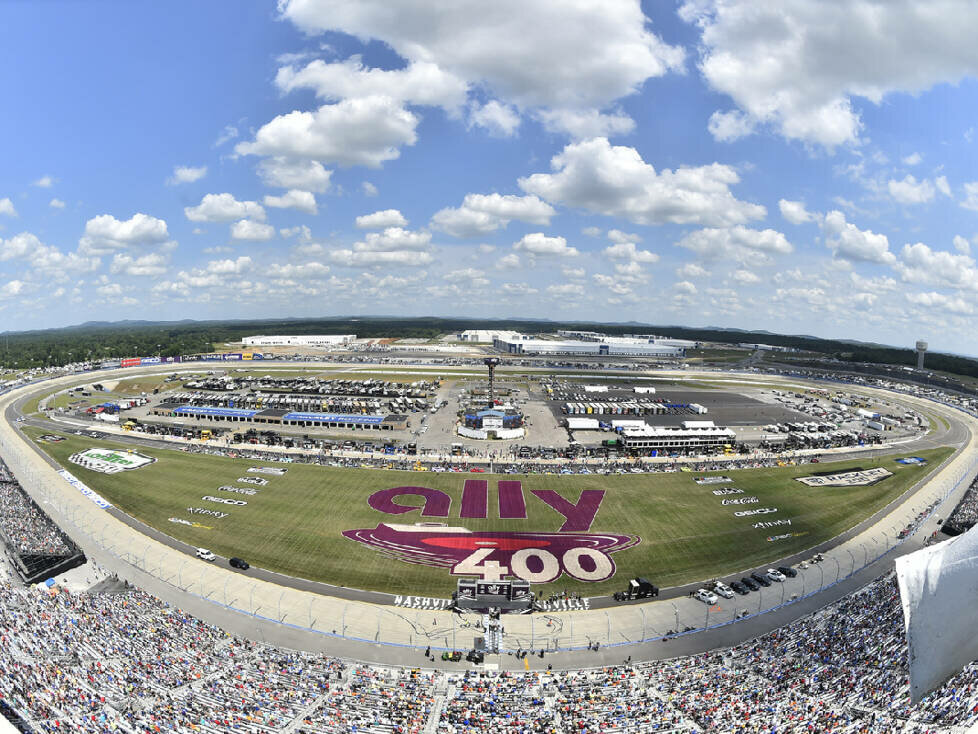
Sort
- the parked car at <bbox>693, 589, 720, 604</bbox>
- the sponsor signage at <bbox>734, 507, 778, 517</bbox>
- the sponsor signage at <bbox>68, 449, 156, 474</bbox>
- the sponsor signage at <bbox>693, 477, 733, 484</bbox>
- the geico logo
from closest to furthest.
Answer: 1. the parked car at <bbox>693, 589, 720, 604</bbox>
2. the sponsor signage at <bbox>734, 507, 778, 517</bbox>
3. the geico logo
4. the sponsor signage at <bbox>693, 477, 733, 484</bbox>
5. the sponsor signage at <bbox>68, 449, 156, 474</bbox>

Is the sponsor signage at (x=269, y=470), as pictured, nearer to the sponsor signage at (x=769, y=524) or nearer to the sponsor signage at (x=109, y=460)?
the sponsor signage at (x=109, y=460)

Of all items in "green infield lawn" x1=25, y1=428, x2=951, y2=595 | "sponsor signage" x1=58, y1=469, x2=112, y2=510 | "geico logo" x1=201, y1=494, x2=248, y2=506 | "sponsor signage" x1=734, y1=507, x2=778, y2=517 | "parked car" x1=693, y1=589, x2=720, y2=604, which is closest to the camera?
"parked car" x1=693, y1=589, x2=720, y2=604

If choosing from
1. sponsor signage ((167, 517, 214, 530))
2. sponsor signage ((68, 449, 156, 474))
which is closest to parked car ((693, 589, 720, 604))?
sponsor signage ((167, 517, 214, 530))

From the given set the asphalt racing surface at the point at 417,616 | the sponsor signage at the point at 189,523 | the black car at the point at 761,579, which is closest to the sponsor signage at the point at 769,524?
the asphalt racing surface at the point at 417,616

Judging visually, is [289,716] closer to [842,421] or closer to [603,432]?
[603,432]

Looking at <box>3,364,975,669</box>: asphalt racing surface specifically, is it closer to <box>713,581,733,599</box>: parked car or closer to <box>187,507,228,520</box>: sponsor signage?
<box>713,581,733,599</box>: parked car

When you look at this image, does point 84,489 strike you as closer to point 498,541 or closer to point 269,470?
point 269,470

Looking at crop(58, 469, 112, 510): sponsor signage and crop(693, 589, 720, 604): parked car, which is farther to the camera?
crop(58, 469, 112, 510): sponsor signage
